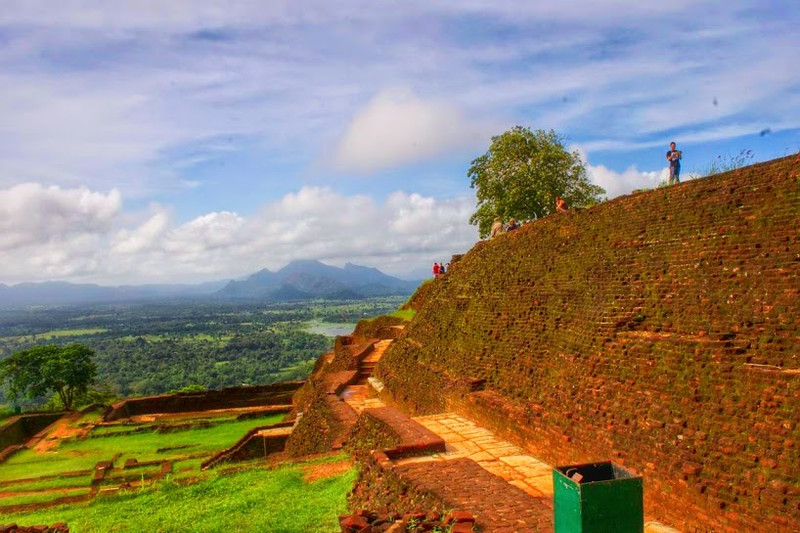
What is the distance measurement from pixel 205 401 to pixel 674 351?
2606 cm

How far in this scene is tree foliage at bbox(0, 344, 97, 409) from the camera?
3131 cm

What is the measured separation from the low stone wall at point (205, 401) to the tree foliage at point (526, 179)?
14089 mm

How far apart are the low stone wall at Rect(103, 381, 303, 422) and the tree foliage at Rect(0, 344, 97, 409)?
266 inches

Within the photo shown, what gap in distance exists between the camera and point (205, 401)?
2852 cm

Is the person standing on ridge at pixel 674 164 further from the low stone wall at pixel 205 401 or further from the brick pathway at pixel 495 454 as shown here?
the low stone wall at pixel 205 401

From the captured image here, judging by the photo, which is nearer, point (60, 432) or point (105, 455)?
point (105, 455)

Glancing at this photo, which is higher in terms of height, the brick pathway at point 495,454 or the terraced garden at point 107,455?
the brick pathway at point 495,454

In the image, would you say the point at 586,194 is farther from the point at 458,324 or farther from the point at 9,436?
the point at 9,436

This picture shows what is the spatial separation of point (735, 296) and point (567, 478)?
4004 millimetres

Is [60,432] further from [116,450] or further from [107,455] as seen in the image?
[107,455]

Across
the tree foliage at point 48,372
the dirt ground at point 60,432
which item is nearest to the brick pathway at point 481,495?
the dirt ground at point 60,432

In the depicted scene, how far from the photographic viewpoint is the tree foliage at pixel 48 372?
1233 inches

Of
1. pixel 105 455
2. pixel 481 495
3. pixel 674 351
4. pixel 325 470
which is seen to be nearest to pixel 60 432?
pixel 105 455

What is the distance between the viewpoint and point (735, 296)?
6664 mm
